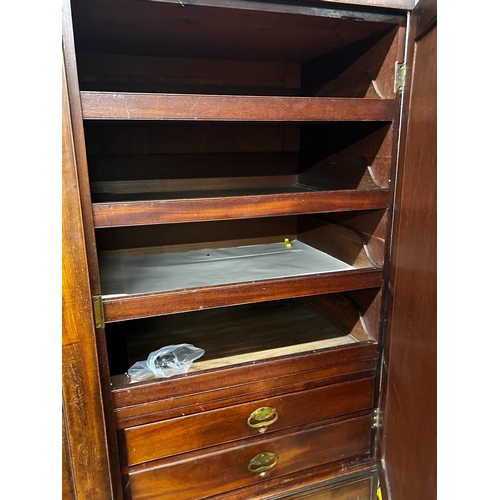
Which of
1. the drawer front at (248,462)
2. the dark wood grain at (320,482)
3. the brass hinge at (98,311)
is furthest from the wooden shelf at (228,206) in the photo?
the dark wood grain at (320,482)

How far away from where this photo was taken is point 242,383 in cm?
95

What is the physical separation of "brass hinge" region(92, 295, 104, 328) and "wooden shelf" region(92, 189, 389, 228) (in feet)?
0.47

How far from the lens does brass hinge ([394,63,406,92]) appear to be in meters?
0.84

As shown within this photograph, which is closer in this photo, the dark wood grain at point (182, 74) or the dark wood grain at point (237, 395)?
the dark wood grain at point (237, 395)

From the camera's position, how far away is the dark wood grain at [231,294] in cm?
80

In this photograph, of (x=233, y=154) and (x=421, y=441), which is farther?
(x=233, y=154)

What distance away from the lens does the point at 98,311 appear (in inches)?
30.1

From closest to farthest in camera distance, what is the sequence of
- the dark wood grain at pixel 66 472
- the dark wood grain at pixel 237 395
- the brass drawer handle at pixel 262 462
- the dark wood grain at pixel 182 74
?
the dark wood grain at pixel 66 472 → the dark wood grain at pixel 237 395 → the brass drawer handle at pixel 262 462 → the dark wood grain at pixel 182 74

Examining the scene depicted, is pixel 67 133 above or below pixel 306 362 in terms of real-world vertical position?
above

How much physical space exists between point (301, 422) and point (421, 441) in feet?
1.19

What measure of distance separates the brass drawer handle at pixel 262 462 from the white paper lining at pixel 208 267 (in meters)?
0.47

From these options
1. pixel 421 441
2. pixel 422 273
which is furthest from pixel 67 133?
pixel 421 441

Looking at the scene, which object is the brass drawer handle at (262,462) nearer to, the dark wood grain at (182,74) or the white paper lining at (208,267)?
the white paper lining at (208,267)

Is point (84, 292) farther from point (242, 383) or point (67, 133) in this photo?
point (242, 383)
